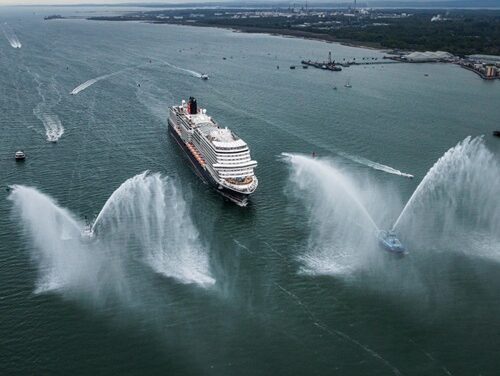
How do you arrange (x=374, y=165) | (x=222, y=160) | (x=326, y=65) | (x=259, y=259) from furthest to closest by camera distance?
(x=326, y=65) → (x=374, y=165) → (x=222, y=160) → (x=259, y=259)

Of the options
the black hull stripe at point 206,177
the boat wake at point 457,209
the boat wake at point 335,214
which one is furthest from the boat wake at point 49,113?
the boat wake at point 457,209

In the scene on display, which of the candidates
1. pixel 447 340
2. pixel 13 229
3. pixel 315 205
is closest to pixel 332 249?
pixel 315 205

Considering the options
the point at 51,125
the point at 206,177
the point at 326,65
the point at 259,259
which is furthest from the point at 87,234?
the point at 326,65

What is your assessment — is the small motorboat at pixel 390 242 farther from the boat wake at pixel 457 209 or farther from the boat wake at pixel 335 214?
the boat wake at pixel 457 209

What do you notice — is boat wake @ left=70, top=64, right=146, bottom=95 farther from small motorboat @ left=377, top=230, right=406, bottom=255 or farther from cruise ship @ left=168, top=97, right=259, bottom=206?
small motorboat @ left=377, top=230, right=406, bottom=255

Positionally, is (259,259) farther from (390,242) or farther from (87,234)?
(87,234)
